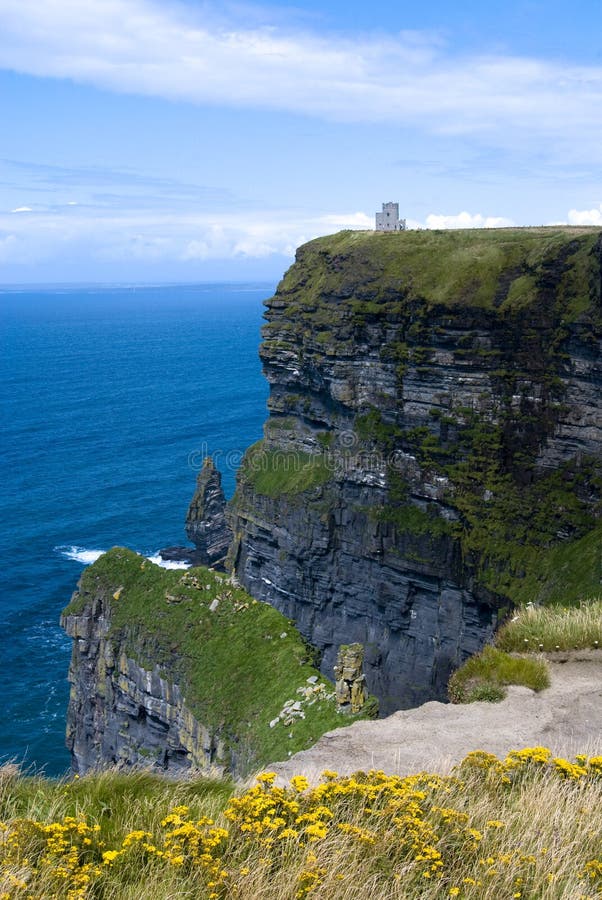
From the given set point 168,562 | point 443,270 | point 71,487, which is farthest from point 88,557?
point 443,270

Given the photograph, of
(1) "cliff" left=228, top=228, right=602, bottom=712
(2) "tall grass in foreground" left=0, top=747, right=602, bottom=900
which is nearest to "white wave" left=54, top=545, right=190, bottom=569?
(1) "cliff" left=228, top=228, right=602, bottom=712

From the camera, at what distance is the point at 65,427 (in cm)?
14475

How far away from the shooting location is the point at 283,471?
6725cm

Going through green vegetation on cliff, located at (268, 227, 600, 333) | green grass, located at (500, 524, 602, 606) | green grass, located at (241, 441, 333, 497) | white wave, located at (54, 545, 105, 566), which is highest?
green vegetation on cliff, located at (268, 227, 600, 333)

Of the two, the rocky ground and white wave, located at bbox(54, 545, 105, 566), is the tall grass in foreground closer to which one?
the rocky ground

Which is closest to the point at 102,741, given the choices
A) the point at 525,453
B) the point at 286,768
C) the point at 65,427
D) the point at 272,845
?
the point at 525,453

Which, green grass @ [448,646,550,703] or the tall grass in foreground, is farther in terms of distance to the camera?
green grass @ [448,646,550,703]

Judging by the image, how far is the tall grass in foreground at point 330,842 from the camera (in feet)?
30.4

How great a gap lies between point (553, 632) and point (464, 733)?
16.7 ft

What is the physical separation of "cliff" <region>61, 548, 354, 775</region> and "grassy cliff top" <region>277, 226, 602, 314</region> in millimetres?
25217

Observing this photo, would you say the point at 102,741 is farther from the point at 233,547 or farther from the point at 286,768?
the point at 286,768

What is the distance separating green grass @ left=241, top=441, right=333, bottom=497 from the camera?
210 ft

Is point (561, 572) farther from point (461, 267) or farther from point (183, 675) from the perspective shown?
point (461, 267)

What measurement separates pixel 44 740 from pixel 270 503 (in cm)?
2376
